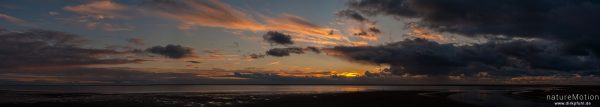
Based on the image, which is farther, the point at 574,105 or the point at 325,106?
the point at 325,106

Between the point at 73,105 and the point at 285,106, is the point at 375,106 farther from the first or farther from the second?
the point at 73,105

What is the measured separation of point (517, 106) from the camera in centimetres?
4141

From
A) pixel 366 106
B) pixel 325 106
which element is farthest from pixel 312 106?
pixel 366 106

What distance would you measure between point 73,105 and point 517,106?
40303 millimetres

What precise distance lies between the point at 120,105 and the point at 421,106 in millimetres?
26640

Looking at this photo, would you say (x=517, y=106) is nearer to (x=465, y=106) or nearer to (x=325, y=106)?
(x=465, y=106)

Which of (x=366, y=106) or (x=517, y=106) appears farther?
(x=517, y=106)

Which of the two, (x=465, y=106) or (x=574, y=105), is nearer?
(x=574, y=105)

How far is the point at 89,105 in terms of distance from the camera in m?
40.2

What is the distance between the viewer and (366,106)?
127 ft

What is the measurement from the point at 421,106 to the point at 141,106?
24.4m

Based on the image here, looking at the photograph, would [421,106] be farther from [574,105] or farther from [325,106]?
[574,105]

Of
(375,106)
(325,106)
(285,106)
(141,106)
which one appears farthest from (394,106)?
(141,106)

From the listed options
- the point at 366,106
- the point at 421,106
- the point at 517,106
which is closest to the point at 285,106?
the point at 366,106
